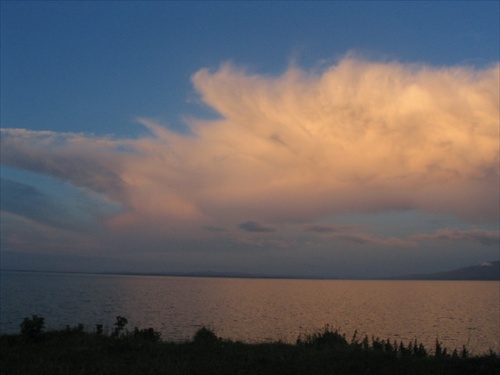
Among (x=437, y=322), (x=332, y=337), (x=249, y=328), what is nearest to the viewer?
(x=332, y=337)

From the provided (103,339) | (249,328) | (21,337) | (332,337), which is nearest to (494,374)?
(332,337)

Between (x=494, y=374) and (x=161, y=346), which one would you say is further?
(x=161, y=346)

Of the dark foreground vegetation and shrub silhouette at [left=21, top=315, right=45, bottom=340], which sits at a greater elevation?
shrub silhouette at [left=21, top=315, right=45, bottom=340]

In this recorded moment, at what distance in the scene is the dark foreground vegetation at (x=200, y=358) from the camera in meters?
15.5

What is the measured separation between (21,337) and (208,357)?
32.0 ft

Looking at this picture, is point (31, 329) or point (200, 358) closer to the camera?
point (200, 358)

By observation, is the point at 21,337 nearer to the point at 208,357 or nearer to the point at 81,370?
the point at 81,370

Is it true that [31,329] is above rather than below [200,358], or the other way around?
above

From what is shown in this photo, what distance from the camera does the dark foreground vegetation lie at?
15.5 meters

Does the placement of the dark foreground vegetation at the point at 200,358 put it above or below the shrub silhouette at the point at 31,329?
below

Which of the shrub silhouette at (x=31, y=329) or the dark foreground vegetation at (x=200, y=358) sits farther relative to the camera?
the shrub silhouette at (x=31, y=329)

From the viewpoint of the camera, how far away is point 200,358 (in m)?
17.6

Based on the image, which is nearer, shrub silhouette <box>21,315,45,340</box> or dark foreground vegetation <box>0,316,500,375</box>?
dark foreground vegetation <box>0,316,500,375</box>

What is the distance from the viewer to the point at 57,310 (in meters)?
62.8
